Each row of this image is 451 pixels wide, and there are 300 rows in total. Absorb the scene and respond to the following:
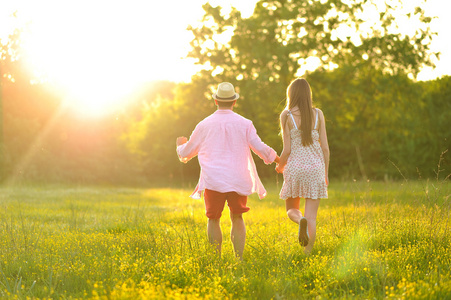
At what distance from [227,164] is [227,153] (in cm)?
13

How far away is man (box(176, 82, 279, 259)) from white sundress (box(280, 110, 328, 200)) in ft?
1.19

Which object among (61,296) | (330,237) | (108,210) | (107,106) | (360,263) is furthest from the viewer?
(107,106)

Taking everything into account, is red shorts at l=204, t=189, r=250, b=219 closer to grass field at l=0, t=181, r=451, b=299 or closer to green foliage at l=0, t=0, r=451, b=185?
grass field at l=0, t=181, r=451, b=299

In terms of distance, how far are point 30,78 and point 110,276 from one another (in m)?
23.6

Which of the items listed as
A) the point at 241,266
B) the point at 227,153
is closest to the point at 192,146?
the point at 227,153

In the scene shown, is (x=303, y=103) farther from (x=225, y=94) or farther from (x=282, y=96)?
(x=282, y=96)

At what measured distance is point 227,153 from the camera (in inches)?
229

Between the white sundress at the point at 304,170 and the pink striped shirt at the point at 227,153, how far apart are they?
1.16ft

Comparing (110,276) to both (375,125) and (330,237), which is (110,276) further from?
(375,125)

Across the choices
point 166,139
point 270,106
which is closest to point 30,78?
point 166,139

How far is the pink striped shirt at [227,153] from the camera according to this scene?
5.73 metres

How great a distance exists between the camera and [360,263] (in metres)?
5.13

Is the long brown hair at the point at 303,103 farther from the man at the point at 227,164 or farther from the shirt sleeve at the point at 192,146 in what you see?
the shirt sleeve at the point at 192,146

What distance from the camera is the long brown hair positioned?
607 cm
